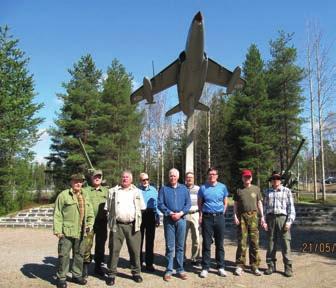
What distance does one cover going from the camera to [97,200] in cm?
632

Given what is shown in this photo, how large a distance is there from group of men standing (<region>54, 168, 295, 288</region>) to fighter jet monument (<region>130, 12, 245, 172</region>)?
2652mm

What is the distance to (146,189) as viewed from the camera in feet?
22.5

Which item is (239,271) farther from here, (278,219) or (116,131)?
(116,131)

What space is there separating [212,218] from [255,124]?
21858 mm

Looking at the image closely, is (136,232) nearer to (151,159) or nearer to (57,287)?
(57,287)

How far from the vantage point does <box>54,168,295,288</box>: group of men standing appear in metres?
5.78

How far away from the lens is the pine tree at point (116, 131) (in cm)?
2800

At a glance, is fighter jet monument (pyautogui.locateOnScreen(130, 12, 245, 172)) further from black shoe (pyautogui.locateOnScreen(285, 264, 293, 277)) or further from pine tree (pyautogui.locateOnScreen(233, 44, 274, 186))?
pine tree (pyautogui.locateOnScreen(233, 44, 274, 186))

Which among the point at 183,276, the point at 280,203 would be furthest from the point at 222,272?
the point at 280,203

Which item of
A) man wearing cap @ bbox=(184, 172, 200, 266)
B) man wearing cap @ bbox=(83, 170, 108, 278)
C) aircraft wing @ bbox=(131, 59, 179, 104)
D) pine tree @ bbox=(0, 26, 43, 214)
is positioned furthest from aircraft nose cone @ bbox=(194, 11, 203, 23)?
pine tree @ bbox=(0, 26, 43, 214)

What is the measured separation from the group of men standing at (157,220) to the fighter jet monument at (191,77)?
8.70 feet

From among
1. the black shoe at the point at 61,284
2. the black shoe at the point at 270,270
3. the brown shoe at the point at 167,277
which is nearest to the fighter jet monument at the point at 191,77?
the black shoe at the point at 270,270

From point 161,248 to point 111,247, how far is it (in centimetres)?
331

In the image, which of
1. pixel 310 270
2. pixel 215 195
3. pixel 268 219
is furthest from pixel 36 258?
pixel 310 270
